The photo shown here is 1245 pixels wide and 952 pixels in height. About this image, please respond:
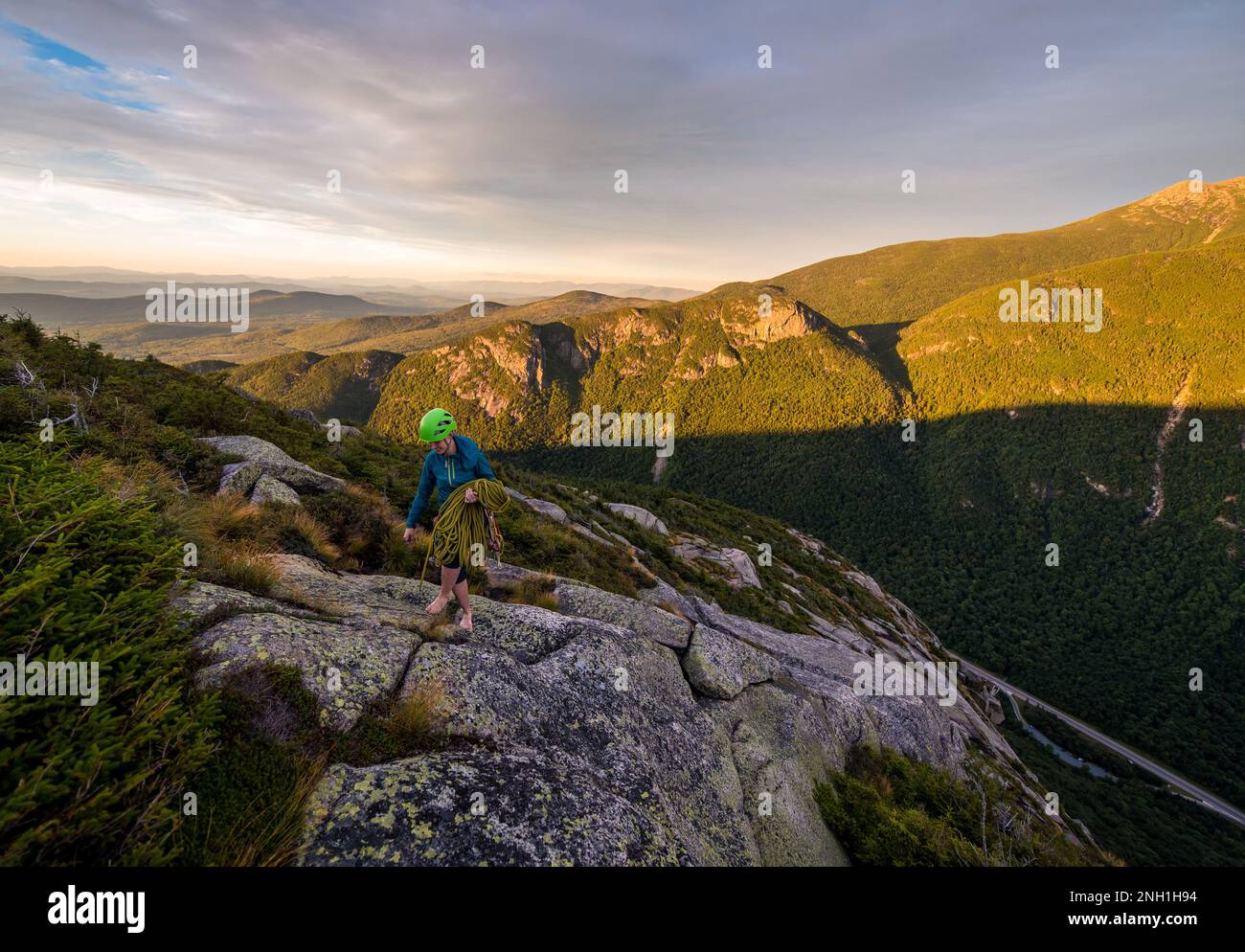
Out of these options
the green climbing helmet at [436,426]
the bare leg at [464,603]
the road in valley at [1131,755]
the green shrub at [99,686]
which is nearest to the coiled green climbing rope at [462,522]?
the bare leg at [464,603]

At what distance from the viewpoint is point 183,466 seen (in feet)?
32.0

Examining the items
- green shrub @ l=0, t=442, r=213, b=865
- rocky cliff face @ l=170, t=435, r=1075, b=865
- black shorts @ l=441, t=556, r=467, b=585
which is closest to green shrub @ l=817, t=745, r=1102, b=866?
rocky cliff face @ l=170, t=435, r=1075, b=865

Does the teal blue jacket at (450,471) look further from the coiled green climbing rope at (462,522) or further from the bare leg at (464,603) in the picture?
the bare leg at (464,603)

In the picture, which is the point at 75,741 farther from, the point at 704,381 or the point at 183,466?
the point at 704,381

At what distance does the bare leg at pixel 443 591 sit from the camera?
22.3 ft

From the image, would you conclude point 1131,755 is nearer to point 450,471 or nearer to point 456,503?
point 456,503

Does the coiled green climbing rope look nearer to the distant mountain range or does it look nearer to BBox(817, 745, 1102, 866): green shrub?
BBox(817, 745, 1102, 866): green shrub

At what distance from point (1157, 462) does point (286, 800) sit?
189908mm

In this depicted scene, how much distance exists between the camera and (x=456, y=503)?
6703mm

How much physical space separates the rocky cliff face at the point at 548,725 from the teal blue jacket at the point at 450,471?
169cm

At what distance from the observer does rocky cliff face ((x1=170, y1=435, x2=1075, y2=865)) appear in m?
3.86

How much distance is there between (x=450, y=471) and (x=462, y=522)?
75 cm

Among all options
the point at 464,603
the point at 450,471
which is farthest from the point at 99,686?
the point at 450,471
